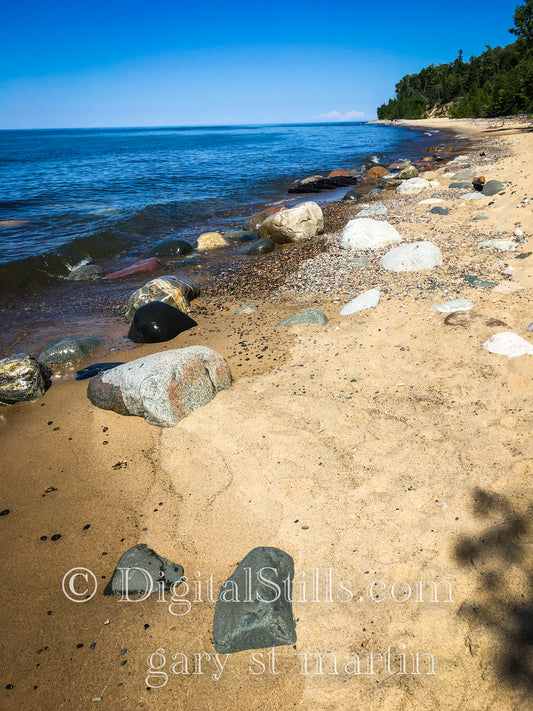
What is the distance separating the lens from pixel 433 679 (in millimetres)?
2008

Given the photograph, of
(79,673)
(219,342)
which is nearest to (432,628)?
(79,673)

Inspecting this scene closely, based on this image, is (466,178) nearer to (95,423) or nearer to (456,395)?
(456,395)

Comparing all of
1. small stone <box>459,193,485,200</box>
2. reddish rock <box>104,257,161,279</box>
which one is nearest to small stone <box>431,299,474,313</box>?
small stone <box>459,193,485,200</box>

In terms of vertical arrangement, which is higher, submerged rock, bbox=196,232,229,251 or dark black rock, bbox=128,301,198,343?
submerged rock, bbox=196,232,229,251

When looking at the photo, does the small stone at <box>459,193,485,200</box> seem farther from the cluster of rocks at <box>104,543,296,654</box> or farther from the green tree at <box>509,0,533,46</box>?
the green tree at <box>509,0,533,46</box>

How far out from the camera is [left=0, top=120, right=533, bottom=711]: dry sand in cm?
211

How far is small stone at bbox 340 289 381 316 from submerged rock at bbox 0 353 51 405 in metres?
4.28

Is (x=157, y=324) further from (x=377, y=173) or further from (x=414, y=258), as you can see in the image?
(x=377, y=173)

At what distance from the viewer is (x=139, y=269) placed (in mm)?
9602

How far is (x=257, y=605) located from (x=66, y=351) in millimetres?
4775

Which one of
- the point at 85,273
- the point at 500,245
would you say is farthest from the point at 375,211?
the point at 85,273

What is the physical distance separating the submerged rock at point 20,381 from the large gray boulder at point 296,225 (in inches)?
284

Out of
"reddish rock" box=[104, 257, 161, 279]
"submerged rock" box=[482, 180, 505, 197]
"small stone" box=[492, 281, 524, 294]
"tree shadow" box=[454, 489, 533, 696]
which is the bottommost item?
"tree shadow" box=[454, 489, 533, 696]

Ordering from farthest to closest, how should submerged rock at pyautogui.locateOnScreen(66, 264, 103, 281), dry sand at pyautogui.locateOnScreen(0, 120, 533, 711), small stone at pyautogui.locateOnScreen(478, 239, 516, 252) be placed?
submerged rock at pyautogui.locateOnScreen(66, 264, 103, 281) → small stone at pyautogui.locateOnScreen(478, 239, 516, 252) → dry sand at pyautogui.locateOnScreen(0, 120, 533, 711)
